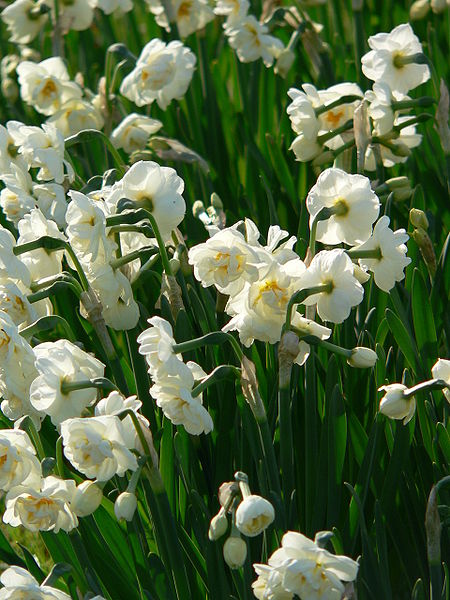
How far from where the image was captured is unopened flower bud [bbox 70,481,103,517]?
148 cm

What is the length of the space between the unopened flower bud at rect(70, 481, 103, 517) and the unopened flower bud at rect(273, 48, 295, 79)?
218 cm

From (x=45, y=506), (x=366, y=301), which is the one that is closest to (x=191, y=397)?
(x=45, y=506)

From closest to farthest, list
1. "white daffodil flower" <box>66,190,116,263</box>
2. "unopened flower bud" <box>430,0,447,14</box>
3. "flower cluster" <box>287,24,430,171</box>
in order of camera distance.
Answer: "white daffodil flower" <box>66,190,116,263</box> → "flower cluster" <box>287,24,430,171</box> → "unopened flower bud" <box>430,0,447,14</box>

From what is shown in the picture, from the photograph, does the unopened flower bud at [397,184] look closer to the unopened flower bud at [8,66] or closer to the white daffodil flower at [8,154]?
the white daffodil flower at [8,154]

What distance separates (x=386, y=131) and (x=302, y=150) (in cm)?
24

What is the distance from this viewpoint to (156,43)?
2.82 meters

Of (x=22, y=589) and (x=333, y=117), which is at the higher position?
(x=333, y=117)

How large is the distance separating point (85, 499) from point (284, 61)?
2.23m

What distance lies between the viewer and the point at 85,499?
1.49m

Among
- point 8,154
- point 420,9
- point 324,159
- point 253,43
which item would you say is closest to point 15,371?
point 8,154

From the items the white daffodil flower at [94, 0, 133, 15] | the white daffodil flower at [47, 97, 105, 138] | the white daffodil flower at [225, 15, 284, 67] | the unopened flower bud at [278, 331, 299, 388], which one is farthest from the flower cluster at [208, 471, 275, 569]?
the white daffodil flower at [94, 0, 133, 15]

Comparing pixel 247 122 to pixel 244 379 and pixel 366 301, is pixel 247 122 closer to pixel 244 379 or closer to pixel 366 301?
pixel 366 301

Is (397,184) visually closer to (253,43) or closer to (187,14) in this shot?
(253,43)

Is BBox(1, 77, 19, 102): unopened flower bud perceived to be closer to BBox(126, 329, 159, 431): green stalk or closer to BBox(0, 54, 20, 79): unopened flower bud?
BBox(0, 54, 20, 79): unopened flower bud
